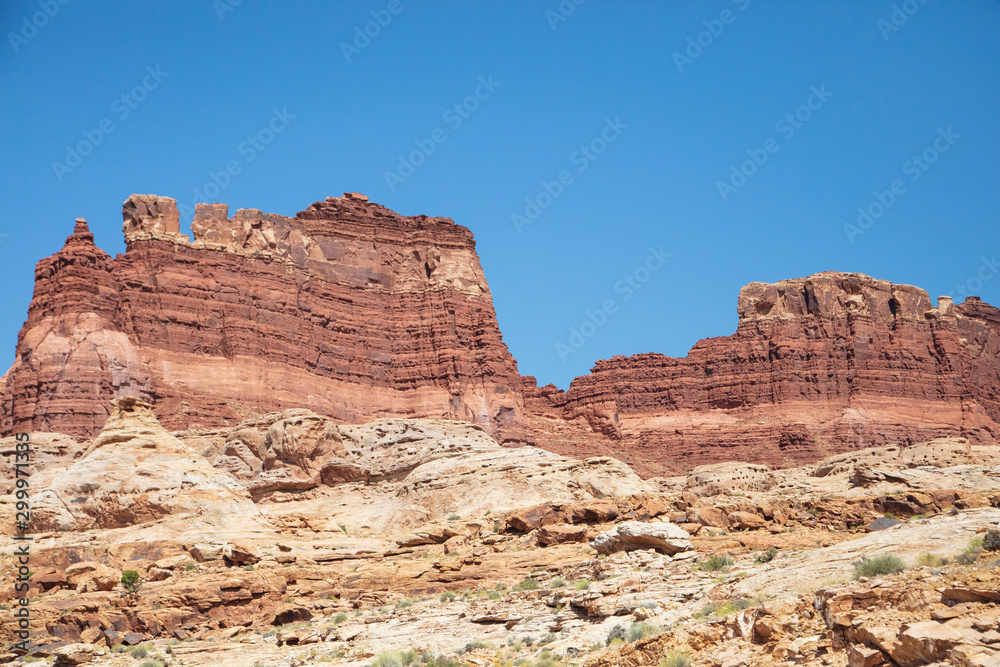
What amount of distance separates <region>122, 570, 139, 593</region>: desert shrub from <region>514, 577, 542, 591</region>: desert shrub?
774 centimetres

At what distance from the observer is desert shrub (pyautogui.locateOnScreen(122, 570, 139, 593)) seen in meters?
23.9

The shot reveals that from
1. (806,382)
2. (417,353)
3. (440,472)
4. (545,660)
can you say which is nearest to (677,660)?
(545,660)

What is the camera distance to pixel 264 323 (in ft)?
258

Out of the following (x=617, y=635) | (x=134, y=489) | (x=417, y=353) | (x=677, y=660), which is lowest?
(x=677, y=660)

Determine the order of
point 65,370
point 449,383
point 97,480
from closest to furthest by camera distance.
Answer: point 97,480 → point 65,370 → point 449,383

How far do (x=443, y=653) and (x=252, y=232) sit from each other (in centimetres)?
6747

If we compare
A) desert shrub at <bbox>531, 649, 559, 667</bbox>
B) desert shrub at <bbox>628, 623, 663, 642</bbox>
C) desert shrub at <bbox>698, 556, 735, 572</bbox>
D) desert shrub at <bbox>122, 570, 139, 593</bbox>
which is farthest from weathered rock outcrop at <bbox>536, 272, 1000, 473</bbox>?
desert shrub at <bbox>628, 623, 663, 642</bbox>

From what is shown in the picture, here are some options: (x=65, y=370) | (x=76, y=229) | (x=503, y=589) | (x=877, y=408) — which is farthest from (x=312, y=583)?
(x=877, y=408)

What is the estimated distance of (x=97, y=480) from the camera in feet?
105

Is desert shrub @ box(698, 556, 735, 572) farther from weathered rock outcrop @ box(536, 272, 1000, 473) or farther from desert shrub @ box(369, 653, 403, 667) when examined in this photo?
weathered rock outcrop @ box(536, 272, 1000, 473)

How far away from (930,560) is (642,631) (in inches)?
146

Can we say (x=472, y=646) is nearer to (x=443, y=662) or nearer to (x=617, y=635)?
(x=443, y=662)

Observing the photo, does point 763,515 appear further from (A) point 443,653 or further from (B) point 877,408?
(B) point 877,408

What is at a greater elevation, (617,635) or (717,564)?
(717,564)
